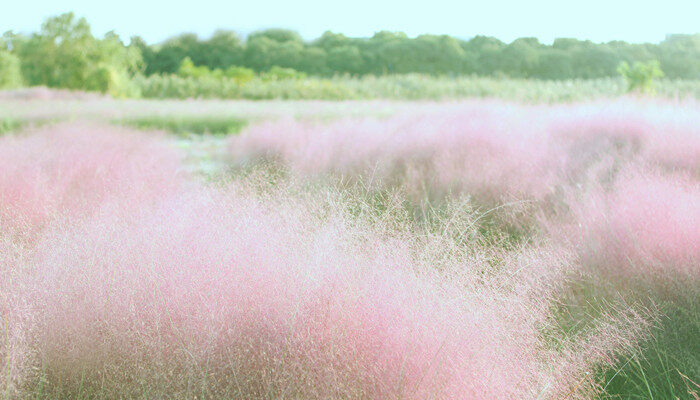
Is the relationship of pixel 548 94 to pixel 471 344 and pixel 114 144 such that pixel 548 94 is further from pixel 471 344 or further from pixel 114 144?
pixel 471 344

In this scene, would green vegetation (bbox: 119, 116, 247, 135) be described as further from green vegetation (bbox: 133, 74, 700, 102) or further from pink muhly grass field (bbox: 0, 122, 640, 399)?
pink muhly grass field (bbox: 0, 122, 640, 399)

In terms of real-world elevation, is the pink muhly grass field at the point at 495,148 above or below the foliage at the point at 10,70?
below

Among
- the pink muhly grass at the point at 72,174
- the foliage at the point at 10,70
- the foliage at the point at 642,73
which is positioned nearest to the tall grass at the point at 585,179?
the pink muhly grass at the point at 72,174

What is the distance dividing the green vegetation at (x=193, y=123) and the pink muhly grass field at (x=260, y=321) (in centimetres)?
741

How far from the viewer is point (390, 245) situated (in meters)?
1.95

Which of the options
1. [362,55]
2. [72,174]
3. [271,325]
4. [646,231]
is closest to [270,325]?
[271,325]

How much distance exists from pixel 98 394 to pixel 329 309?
63cm

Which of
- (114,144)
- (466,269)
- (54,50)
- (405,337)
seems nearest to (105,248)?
(405,337)

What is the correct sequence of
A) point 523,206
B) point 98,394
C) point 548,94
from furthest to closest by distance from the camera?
1. point 548,94
2. point 523,206
3. point 98,394

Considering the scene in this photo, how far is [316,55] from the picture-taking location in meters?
26.0

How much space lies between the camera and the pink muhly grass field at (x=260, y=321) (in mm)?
1402

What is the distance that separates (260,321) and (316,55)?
83.6ft

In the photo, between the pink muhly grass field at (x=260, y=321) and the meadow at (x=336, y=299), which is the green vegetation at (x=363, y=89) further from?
the pink muhly grass field at (x=260, y=321)

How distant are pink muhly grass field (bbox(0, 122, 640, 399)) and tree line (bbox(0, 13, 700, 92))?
36.6 ft
